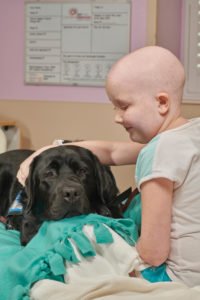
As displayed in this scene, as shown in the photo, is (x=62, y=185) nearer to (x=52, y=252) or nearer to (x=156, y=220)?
(x=52, y=252)

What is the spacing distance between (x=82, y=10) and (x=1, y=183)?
137cm

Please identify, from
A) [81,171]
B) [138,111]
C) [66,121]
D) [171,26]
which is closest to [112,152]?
[81,171]

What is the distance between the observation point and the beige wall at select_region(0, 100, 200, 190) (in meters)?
2.88

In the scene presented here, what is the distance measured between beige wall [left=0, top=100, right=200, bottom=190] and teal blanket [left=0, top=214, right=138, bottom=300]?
5.52 ft

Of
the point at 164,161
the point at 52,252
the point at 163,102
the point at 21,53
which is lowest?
the point at 52,252

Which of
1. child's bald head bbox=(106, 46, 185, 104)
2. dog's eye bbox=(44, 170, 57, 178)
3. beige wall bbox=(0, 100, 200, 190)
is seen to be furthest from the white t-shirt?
beige wall bbox=(0, 100, 200, 190)

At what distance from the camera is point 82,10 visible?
285 centimetres

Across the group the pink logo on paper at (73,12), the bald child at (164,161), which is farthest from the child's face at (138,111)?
the pink logo on paper at (73,12)

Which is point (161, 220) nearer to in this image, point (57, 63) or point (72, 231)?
point (72, 231)

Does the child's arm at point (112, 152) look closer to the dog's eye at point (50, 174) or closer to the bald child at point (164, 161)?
the dog's eye at point (50, 174)

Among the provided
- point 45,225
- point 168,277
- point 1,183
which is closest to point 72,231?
point 45,225

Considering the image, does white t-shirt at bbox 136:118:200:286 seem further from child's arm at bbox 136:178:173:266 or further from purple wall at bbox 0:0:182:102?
purple wall at bbox 0:0:182:102

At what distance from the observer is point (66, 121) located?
296 centimetres

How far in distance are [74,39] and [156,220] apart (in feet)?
6.91
